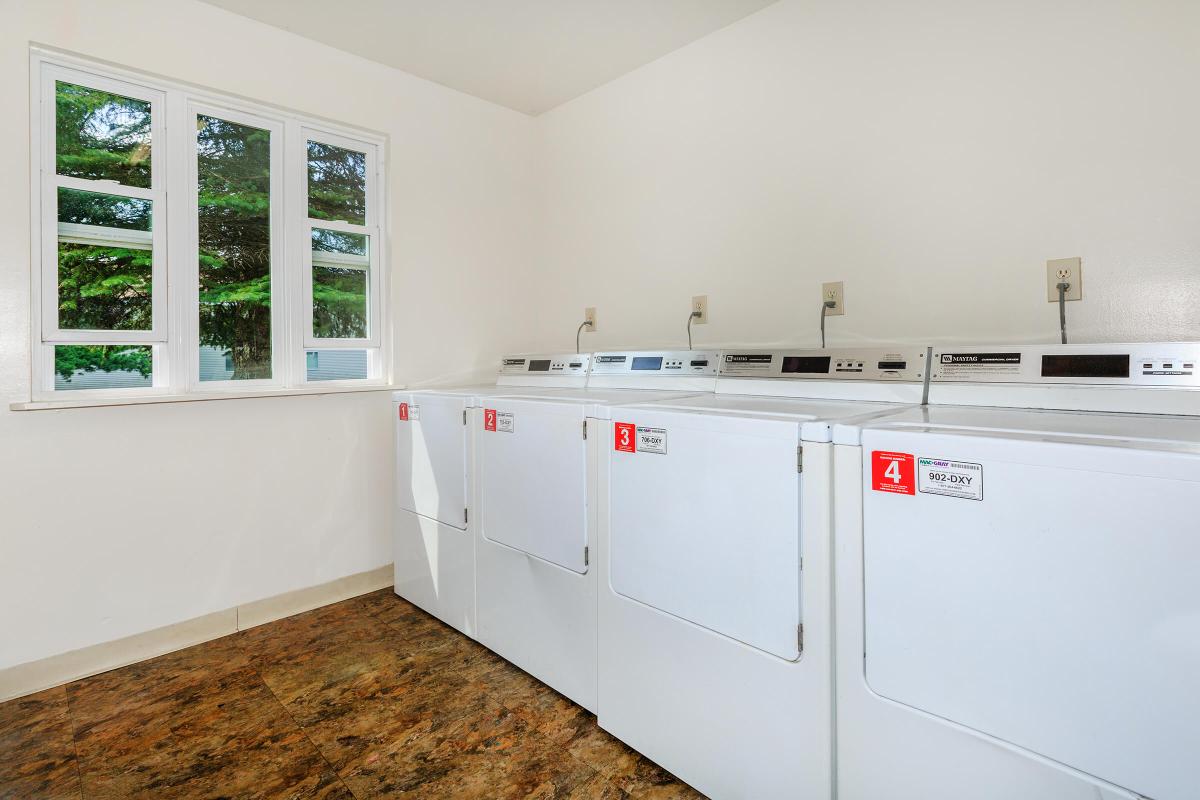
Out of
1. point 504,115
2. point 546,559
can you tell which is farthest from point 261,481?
point 504,115

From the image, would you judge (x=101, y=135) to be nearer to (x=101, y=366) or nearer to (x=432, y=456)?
(x=101, y=366)

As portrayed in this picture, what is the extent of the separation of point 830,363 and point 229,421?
2.42 meters

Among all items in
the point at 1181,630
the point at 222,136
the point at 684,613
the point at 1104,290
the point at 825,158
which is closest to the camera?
the point at 1181,630

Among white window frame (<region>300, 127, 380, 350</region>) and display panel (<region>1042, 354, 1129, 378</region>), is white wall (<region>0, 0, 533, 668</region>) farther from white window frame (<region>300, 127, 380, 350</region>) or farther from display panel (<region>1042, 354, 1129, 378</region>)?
display panel (<region>1042, 354, 1129, 378</region>)

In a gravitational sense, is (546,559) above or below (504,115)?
below

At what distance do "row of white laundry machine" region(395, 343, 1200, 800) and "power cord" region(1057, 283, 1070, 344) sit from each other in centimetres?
38

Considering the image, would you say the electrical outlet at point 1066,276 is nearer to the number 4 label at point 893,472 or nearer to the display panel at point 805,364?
the display panel at point 805,364

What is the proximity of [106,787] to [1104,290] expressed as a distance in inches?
126

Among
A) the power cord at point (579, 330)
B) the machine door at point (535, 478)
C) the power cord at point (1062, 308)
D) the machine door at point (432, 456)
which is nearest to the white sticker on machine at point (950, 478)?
the machine door at point (535, 478)

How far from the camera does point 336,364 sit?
9.70ft

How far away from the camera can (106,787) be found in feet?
5.49

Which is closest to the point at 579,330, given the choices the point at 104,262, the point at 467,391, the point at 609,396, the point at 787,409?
the point at 467,391

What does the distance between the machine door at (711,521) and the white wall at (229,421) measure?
1724 mm

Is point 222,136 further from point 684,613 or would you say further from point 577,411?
point 684,613
